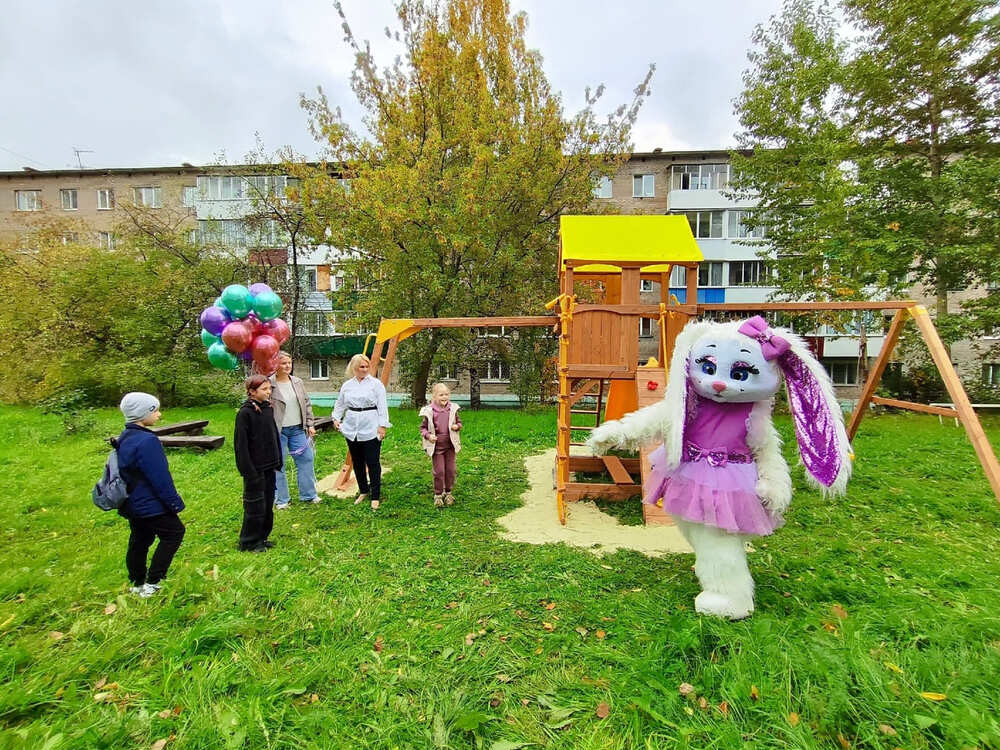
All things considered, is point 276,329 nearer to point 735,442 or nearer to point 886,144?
point 735,442

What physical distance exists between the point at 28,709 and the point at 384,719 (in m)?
1.74

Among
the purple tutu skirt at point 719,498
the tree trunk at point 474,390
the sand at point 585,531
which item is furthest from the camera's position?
the tree trunk at point 474,390

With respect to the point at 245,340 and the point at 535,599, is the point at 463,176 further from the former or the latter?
the point at 535,599

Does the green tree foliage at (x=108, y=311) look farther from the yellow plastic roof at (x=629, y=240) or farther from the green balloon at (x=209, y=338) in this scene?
the yellow plastic roof at (x=629, y=240)

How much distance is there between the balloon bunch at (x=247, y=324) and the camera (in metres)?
5.32

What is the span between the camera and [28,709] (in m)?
2.39

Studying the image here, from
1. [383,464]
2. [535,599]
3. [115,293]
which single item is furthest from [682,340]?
[115,293]

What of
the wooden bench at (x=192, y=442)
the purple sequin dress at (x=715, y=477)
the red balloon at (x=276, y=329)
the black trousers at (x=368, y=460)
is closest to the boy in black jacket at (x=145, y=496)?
the red balloon at (x=276, y=329)

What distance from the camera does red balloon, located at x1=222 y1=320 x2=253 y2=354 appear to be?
524 cm

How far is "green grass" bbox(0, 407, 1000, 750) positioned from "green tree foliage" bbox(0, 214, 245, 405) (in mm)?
13305

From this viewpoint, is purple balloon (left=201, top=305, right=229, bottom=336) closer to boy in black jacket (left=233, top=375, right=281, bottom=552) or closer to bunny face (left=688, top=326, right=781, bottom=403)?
boy in black jacket (left=233, top=375, right=281, bottom=552)

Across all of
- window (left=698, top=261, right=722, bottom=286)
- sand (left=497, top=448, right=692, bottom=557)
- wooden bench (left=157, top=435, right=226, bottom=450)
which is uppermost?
window (left=698, top=261, right=722, bottom=286)

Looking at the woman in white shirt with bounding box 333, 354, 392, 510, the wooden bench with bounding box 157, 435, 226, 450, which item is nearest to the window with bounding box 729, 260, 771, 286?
the woman in white shirt with bounding box 333, 354, 392, 510

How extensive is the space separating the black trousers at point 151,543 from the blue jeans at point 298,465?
1.92 m
